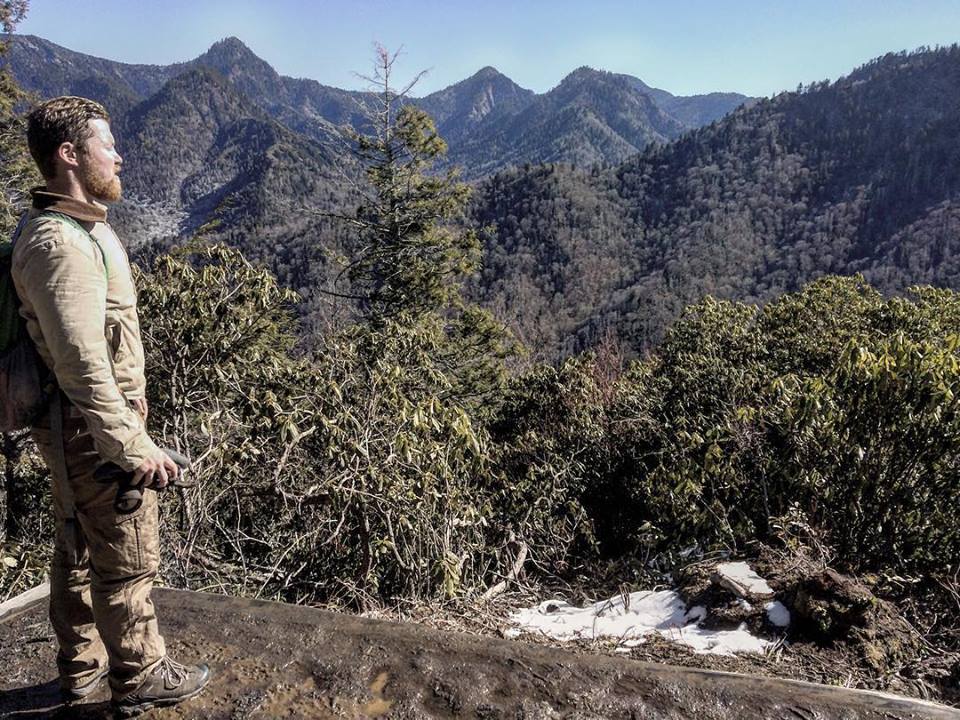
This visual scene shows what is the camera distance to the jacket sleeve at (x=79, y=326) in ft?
5.09

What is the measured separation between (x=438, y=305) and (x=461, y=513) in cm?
1084

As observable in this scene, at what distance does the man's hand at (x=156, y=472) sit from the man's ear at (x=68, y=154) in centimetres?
82

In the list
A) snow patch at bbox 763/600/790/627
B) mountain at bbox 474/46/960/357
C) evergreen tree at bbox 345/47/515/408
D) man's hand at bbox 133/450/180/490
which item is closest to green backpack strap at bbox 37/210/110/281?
man's hand at bbox 133/450/180/490

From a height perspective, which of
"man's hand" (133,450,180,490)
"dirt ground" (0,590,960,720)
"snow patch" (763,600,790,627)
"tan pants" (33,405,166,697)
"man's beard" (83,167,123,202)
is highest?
"man's beard" (83,167,123,202)

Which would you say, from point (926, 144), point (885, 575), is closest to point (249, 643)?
point (885, 575)

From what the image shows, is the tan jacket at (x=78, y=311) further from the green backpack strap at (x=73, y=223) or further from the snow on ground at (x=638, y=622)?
the snow on ground at (x=638, y=622)

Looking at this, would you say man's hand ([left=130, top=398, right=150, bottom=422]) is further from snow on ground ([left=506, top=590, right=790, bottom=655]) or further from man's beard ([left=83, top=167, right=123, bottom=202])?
snow on ground ([left=506, top=590, right=790, bottom=655])

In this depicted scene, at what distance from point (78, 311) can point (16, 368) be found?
310mm

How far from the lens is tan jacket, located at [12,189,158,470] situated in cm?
155

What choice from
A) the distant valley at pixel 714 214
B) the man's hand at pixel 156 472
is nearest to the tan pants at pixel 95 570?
the man's hand at pixel 156 472

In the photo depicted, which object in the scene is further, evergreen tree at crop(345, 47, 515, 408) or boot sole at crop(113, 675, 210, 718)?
evergreen tree at crop(345, 47, 515, 408)

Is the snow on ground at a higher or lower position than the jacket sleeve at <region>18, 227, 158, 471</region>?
lower

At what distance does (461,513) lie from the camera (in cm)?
436

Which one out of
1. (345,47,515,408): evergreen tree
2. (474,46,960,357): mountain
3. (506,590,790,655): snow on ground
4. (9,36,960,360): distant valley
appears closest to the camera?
(506,590,790,655): snow on ground
